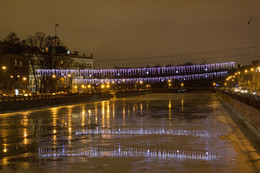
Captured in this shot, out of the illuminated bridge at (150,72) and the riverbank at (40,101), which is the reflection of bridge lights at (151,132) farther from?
the illuminated bridge at (150,72)

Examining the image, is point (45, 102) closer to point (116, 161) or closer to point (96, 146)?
point (96, 146)

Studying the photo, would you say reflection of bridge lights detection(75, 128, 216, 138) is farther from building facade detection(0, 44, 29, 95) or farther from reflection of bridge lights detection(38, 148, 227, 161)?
building facade detection(0, 44, 29, 95)

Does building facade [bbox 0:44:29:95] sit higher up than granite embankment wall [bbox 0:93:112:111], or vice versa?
building facade [bbox 0:44:29:95]

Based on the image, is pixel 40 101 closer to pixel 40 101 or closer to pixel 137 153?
pixel 40 101

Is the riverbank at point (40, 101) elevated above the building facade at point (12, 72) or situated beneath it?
situated beneath

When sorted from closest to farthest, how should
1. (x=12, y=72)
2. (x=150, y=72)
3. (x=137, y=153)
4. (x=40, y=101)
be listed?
(x=137, y=153), (x=40, y=101), (x=12, y=72), (x=150, y=72)

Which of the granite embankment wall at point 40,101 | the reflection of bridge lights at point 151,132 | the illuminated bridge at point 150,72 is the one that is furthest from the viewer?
the illuminated bridge at point 150,72

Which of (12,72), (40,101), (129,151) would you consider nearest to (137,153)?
(129,151)

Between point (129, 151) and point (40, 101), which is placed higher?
point (40, 101)

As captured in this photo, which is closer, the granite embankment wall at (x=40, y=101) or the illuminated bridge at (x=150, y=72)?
the granite embankment wall at (x=40, y=101)

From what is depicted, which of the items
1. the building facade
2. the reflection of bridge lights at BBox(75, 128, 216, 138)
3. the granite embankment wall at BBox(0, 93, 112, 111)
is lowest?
the reflection of bridge lights at BBox(75, 128, 216, 138)

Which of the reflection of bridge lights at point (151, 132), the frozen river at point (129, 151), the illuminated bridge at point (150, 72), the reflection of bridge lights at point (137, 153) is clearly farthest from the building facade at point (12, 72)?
the reflection of bridge lights at point (137, 153)

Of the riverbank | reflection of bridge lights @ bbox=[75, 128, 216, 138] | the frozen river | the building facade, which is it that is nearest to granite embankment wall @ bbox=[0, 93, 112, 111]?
the riverbank

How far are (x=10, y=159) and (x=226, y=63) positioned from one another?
6162 cm
